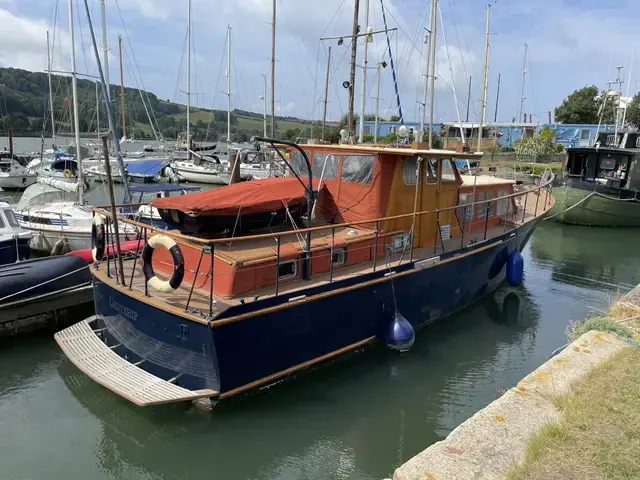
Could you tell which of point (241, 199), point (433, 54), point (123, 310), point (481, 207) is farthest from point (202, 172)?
point (123, 310)

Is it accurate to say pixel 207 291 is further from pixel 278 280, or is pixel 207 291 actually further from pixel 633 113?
pixel 633 113

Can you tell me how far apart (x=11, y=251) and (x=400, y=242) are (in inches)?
353

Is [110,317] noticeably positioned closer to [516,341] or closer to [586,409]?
[586,409]

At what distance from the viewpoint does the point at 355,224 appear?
23.5 ft

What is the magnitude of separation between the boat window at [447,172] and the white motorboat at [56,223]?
8.49 meters

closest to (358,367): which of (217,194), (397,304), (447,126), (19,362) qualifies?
(397,304)

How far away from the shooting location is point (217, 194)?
7.36 meters

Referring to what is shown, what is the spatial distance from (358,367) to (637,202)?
61.8 feet

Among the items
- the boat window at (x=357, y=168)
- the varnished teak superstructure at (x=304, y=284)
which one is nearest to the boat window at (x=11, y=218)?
the varnished teak superstructure at (x=304, y=284)

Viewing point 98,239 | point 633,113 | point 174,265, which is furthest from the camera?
point 633,113

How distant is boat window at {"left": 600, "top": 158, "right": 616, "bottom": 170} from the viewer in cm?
2278

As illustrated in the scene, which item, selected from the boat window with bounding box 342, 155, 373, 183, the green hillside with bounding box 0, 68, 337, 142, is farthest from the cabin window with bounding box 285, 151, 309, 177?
the green hillside with bounding box 0, 68, 337, 142

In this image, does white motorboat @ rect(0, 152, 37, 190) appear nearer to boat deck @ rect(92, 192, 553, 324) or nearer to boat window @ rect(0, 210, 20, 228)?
boat window @ rect(0, 210, 20, 228)

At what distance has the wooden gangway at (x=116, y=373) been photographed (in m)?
5.77
